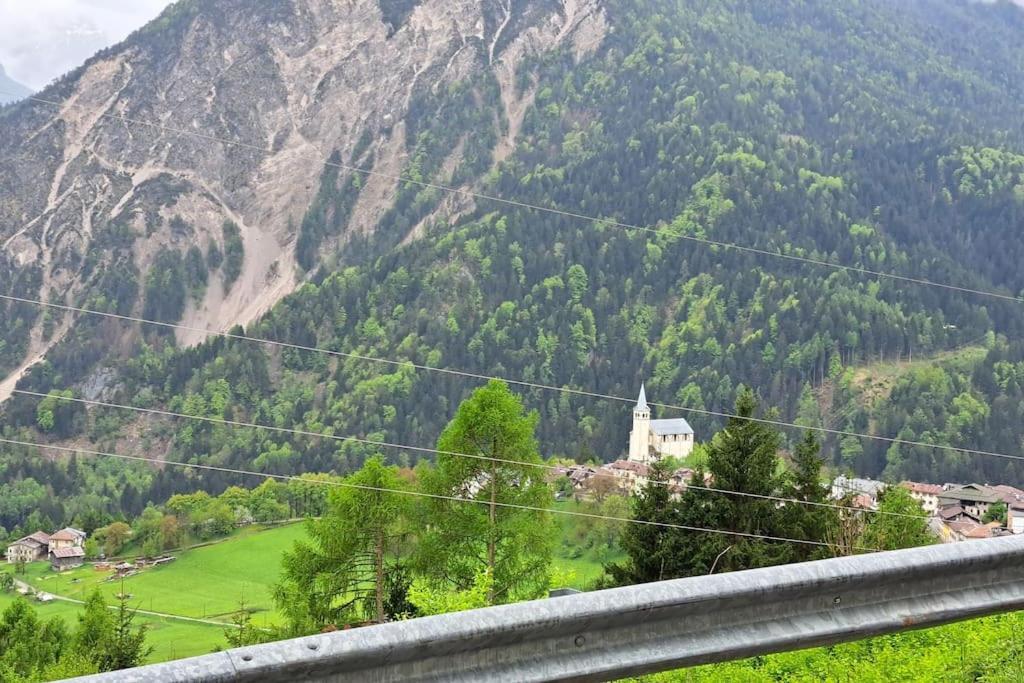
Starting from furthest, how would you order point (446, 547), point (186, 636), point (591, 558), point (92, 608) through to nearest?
point (591, 558) < point (186, 636) < point (92, 608) < point (446, 547)

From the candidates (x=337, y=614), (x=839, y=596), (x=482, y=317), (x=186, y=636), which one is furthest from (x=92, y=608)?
(x=482, y=317)

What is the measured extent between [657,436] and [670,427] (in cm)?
332

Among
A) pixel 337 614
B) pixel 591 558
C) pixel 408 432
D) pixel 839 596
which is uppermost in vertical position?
pixel 839 596

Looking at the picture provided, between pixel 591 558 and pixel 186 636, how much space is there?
1024 inches

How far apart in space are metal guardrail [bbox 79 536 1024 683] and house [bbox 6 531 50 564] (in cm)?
12347

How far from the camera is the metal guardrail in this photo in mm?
3080

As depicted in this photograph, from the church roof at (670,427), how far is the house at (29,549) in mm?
66372

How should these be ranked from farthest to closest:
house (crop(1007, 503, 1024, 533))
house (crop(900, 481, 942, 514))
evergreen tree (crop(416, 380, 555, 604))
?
house (crop(900, 481, 942, 514))
house (crop(1007, 503, 1024, 533))
evergreen tree (crop(416, 380, 555, 604))

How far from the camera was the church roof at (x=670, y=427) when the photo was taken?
13751 cm

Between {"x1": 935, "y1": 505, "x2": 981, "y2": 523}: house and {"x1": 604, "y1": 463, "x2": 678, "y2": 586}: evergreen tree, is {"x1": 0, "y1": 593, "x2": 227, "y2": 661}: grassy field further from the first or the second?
{"x1": 935, "y1": 505, "x2": 981, "y2": 523}: house

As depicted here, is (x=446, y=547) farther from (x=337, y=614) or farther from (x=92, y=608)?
(x=92, y=608)

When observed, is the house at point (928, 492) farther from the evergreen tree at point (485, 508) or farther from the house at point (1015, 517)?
the evergreen tree at point (485, 508)

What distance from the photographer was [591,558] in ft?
258

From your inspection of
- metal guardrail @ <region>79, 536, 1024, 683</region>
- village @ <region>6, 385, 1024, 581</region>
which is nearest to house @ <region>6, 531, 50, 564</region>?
village @ <region>6, 385, 1024, 581</region>
